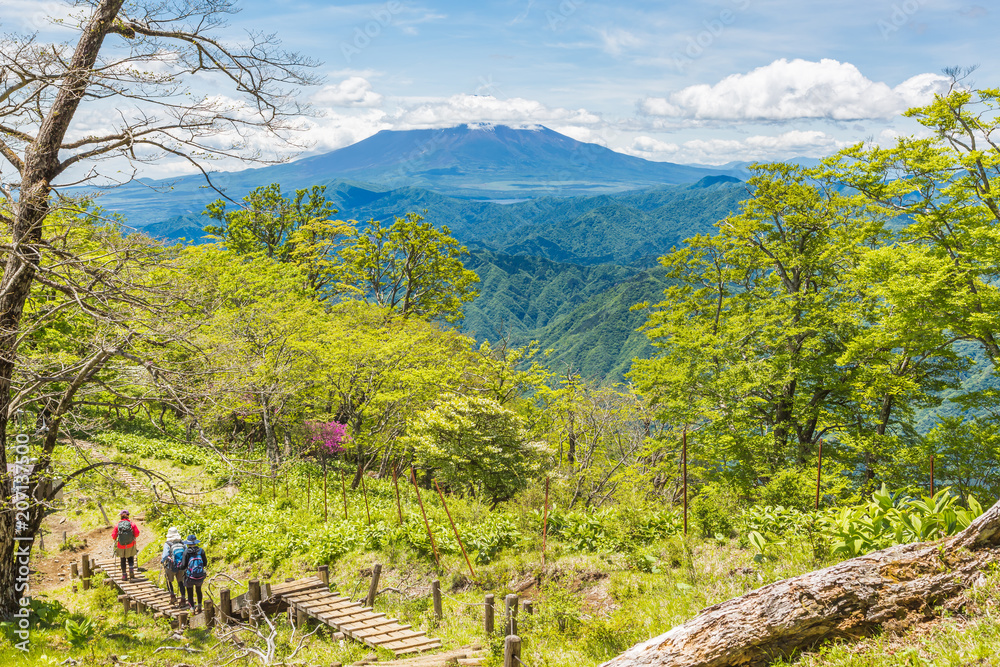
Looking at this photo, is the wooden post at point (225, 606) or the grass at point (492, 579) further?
the wooden post at point (225, 606)

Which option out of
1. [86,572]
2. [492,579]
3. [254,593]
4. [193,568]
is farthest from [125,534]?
[492,579]

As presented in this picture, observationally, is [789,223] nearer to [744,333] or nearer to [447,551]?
[744,333]

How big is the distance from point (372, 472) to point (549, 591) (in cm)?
1786

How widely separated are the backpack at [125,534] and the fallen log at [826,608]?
11.4 m

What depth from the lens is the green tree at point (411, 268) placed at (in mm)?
33531

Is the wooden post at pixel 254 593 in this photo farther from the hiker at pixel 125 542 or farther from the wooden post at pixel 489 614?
the wooden post at pixel 489 614

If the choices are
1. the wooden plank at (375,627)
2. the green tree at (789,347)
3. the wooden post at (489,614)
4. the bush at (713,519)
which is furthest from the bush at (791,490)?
the wooden plank at (375,627)

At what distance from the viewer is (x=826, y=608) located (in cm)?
456

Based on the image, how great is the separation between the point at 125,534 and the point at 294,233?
2708cm

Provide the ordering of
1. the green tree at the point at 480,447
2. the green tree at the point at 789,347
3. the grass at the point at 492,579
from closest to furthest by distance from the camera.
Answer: the grass at the point at 492,579, the green tree at the point at 480,447, the green tree at the point at 789,347

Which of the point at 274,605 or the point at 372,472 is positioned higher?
the point at 274,605

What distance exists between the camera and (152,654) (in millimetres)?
8617

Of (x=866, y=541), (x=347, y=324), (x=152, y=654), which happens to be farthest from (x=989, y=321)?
(x=347, y=324)

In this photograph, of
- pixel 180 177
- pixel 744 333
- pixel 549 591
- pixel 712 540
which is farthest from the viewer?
pixel 744 333
